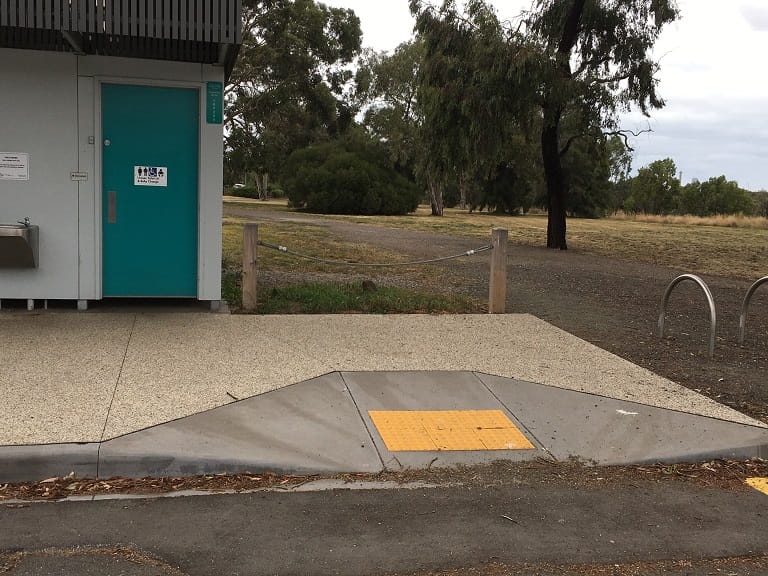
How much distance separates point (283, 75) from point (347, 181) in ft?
37.6

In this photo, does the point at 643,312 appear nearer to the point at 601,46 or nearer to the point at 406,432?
the point at 406,432

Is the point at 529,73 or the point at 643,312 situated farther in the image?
the point at 529,73

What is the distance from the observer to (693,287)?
571 inches

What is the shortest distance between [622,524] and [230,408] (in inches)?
115

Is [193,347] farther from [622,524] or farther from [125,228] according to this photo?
[622,524]

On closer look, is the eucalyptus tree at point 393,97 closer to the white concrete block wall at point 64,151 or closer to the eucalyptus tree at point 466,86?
the eucalyptus tree at point 466,86

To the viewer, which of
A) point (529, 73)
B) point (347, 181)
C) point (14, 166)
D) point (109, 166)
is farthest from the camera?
point (347, 181)

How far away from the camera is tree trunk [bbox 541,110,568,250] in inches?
893

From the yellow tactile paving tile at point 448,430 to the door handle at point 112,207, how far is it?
14.7 feet

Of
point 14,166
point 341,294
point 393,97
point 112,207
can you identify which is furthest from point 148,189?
point 393,97

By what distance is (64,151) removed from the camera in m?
8.59

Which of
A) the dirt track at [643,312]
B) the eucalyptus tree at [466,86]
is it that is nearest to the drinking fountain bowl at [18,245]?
the dirt track at [643,312]

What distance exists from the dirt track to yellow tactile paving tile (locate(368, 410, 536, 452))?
220 cm

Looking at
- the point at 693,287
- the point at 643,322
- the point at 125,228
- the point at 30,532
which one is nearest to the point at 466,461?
the point at 30,532
